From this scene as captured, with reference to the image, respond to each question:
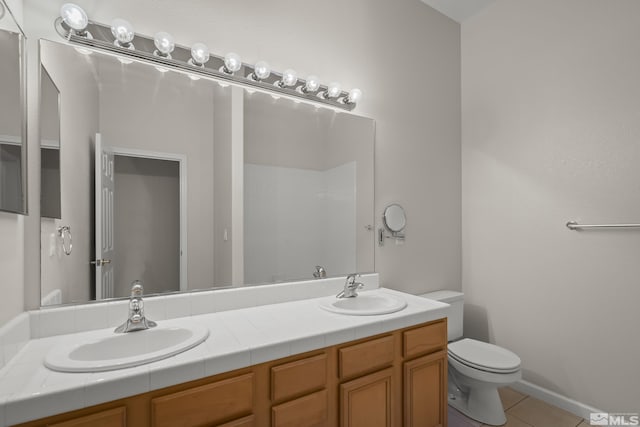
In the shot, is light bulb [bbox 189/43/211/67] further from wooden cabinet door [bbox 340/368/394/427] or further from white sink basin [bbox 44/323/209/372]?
wooden cabinet door [bbox 340/368/394/427]

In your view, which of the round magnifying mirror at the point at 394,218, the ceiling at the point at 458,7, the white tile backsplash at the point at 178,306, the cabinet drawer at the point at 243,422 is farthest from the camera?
the ceiling at the point at 458,7

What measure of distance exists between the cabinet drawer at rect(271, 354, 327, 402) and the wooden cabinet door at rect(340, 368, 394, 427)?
0.44ft

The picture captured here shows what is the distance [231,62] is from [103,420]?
59.0 inches

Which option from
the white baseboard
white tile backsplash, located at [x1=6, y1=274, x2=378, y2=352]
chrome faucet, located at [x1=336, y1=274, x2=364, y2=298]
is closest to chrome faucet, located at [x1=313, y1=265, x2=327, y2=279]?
white tile backsplash, located at [x1=6, y1=274, x2=378, y2=352]

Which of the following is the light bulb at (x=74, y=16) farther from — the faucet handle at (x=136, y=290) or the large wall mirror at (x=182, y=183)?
the faucet handle at (x=136, y=290)

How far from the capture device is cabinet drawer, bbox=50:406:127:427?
792 millimetres

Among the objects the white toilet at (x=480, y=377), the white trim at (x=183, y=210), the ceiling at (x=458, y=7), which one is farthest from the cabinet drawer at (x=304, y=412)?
the ceiling at (x=458, y=7)

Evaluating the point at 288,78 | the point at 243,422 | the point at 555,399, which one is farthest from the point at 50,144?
the point at 555,399

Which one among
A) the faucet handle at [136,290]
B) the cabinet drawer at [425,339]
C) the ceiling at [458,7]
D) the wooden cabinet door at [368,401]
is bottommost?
the wooden cabinet door at [368,401]

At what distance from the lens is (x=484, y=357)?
1892 mm

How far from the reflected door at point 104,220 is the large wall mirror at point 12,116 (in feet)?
0.80

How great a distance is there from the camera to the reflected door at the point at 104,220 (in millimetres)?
1293

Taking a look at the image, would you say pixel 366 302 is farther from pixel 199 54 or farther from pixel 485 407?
pixel 199 54

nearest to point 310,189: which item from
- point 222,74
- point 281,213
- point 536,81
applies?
point 281,213
